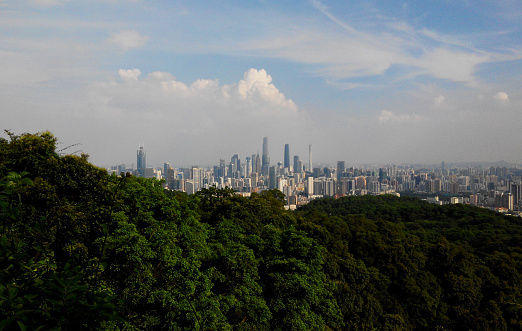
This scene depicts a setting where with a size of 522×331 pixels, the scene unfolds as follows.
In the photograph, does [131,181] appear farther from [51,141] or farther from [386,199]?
[386,199]

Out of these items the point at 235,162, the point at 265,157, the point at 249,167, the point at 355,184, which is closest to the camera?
the point at 355,184

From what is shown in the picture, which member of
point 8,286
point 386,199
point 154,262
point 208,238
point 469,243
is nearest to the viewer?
point 8,286

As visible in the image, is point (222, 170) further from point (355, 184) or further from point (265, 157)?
point (265, 157)

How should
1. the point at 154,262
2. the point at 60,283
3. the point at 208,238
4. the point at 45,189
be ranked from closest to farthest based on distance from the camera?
the point at 60,283, the point at 45,189, the point at 154,262, the point at 208,238

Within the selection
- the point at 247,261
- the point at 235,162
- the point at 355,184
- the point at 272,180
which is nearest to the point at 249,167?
the point at 235,162

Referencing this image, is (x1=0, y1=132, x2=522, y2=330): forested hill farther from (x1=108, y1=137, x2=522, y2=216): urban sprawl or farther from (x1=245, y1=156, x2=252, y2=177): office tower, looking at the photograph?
(x1=245, y1=156, x2=252, y2=177): office tower

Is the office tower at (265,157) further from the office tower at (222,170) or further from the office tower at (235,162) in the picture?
the office tower at (222,170)

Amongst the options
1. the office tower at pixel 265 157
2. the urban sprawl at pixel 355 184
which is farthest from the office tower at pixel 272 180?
the office tower at pixel 265 157

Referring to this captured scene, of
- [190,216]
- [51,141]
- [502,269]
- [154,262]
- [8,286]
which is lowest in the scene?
[502,269]

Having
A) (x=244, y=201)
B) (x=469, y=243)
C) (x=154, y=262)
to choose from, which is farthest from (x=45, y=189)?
(x=469, y=243)
